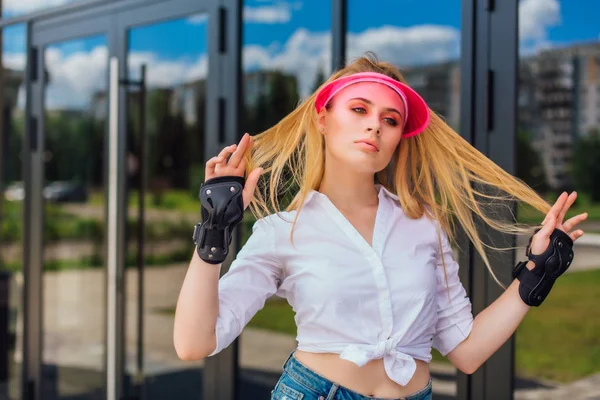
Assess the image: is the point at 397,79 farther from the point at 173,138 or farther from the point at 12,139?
the point at 12,139

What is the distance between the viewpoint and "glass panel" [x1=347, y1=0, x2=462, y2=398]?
342 cm

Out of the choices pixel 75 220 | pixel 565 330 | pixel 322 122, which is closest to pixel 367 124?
pixel 322 122

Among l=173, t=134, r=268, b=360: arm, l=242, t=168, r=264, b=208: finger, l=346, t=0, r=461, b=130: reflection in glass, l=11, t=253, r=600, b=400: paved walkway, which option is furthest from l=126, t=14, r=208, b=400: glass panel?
l=242, t=168, r=264, b=208: finger

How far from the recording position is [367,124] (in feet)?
5.09

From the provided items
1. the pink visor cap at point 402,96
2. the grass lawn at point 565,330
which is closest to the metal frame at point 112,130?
the grass lawn at point 565,330

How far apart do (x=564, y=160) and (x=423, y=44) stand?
84 centimetres

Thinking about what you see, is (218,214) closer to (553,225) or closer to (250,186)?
(250,186)

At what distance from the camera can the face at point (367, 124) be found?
155 cm

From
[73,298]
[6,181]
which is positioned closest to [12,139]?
[6,181]

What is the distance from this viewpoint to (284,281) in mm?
1617

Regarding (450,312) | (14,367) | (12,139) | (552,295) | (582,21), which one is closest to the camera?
(450,312)

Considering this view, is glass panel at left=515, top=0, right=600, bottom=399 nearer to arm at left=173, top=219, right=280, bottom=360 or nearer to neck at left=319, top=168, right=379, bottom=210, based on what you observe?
neck at left=319, top=168, right=379, bottom=210

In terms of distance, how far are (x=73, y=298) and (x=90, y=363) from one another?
0.70 metres

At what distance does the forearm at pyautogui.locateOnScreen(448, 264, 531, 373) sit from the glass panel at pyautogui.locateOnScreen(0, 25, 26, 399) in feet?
11.4
